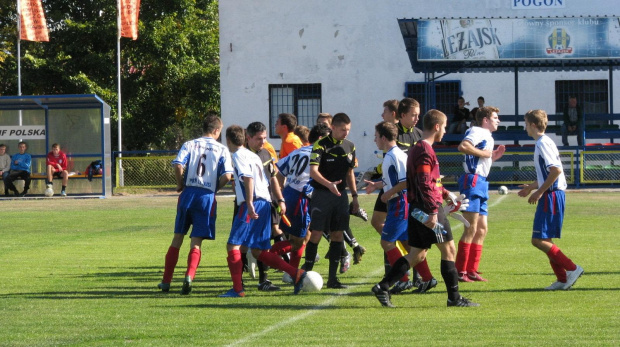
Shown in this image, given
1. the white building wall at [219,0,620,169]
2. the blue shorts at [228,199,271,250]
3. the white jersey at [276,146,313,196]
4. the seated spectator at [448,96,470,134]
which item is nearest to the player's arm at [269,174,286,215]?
the blue shorts at [228,199,271,250]

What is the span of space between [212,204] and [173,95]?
34119 mm

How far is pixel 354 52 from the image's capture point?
3559 cm

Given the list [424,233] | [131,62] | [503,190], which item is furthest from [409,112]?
[131,62]

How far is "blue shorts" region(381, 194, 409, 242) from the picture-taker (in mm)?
9328

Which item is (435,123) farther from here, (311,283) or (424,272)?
(311,283)

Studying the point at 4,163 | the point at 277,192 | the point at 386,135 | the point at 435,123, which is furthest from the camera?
the point at 4,163

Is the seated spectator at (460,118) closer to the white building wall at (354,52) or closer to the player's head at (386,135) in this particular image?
the white building wall at (354,52)

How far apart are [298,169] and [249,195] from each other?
1511 mm

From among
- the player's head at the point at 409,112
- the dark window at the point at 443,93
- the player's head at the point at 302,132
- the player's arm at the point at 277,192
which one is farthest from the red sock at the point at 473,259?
the dark window at the point at 443,93

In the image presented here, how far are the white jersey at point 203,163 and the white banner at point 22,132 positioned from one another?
2187cm

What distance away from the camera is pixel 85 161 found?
1200 inches

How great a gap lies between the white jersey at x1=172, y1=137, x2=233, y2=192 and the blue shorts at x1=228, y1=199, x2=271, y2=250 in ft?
1.62

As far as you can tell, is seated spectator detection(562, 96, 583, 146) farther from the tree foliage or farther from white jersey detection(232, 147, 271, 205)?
white jersey detection(232, 147, 271, 205)

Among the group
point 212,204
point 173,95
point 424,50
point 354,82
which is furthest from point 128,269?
point 173,95
